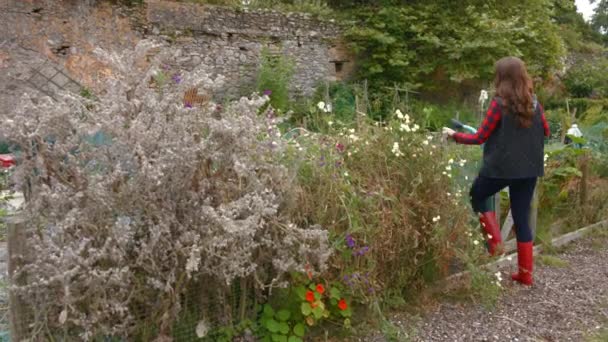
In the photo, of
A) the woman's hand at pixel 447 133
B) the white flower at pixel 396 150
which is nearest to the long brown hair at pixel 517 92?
the woman's hand at pixel 447 133

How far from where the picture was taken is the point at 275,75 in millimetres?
12117

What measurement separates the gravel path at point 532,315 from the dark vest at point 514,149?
2.73 feet

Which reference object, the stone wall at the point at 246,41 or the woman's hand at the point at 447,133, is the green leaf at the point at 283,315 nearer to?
the woman's hand at the point at 447,133

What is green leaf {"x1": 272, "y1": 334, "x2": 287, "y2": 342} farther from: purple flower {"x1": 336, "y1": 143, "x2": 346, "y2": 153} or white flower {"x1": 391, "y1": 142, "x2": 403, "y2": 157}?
white flower {"x1": 391, "y1": 142, "x2": 403, "y2": 157}

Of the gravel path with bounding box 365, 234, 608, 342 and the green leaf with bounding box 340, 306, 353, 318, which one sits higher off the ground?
the green leaf with bounding box 340, 306, 353, 318

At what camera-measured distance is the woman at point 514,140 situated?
359cm

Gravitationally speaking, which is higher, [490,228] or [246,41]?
[246,41]

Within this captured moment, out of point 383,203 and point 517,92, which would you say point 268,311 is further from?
point 517,92

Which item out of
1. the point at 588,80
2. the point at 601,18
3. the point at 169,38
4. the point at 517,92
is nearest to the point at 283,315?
the point at 517,92

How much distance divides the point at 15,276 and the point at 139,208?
54 cm

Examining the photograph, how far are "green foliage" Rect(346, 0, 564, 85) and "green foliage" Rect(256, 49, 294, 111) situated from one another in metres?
2.18

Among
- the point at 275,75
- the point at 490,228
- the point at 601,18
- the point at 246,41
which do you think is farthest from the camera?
the point at 601,18

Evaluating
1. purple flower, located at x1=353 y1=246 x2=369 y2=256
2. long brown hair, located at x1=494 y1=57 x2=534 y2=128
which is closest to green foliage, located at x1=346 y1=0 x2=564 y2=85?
long brown hair, located at x1=494 y1=57 x2=534 y2=128

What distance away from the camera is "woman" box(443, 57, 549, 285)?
141 inches
